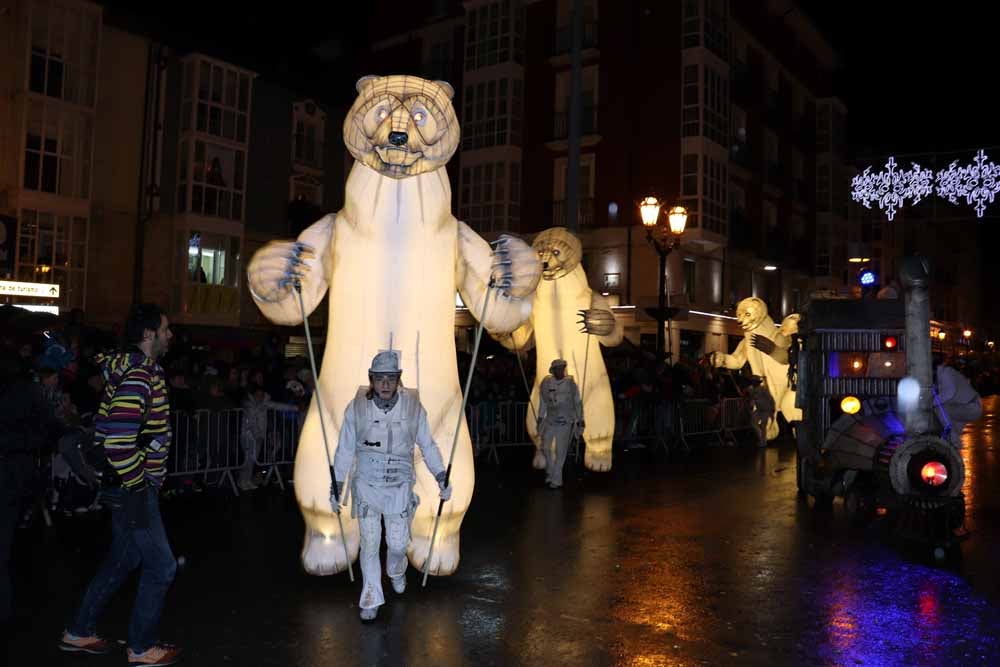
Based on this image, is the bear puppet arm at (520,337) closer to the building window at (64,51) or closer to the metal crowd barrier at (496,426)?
the metal crowd barrier at (496,426)

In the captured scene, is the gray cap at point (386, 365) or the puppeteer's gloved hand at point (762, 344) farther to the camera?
the puppeteer's gloved hand at point (762, 344)

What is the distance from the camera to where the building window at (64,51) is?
2112 cm

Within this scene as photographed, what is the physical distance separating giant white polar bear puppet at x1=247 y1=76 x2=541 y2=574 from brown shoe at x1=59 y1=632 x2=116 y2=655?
1409 mm

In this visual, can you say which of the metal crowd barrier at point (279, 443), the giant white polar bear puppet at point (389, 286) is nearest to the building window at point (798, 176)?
A: the metal crowd barrier at point (279, 443)

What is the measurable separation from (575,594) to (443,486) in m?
1.31

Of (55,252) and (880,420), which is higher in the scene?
(55,252)

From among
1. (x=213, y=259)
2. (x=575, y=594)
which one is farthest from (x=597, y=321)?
(x=213, y=259)

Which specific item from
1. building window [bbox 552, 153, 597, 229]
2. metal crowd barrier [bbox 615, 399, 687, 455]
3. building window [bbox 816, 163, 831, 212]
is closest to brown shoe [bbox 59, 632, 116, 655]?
metal crowd barrier [bbox 615, 399, 687, 455]

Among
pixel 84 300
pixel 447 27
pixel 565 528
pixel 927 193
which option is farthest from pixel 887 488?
pixel 447 27

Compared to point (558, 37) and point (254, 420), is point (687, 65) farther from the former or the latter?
point (254, 420)

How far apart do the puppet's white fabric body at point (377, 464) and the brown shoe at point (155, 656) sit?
1.07 meters

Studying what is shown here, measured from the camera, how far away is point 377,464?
16.2 feet

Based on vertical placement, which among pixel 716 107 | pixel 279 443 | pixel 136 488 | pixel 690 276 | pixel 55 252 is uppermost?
pixel 716 107

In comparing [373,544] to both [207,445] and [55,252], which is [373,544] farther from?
[55,252]
